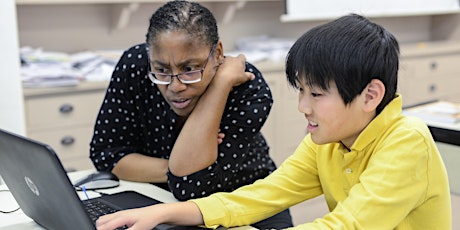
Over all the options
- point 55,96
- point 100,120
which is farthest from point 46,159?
point 55,96

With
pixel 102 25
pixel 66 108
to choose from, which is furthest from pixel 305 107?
pixel 102 25

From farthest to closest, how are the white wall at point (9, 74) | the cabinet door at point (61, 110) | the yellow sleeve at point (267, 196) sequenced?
the cabinet door at point (61, 110) < the white wall at point (9, 74) < the yellow sleeve at point (267, 196)

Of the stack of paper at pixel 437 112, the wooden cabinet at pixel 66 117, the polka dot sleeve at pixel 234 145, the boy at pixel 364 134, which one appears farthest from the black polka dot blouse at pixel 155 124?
the wooden cabinet at pixel 66 117

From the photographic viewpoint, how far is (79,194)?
148 cm

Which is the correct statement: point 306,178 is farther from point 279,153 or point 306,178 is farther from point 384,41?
point 279,153

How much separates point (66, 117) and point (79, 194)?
4.45 ft

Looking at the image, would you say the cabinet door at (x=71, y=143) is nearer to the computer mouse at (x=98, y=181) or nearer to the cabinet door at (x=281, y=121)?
the cabinet door at (x=281, y=121)

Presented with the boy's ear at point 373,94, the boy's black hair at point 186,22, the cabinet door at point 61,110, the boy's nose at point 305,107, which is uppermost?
the boy's black hair at point 186,22

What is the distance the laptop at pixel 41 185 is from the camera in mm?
988

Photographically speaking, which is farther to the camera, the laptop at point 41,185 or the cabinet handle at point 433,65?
the cabinet handle at point 433,65

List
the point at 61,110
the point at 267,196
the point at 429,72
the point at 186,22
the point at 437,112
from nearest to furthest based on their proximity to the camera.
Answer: the point at 267,196
the point at 186,22
the point at 437,112
the point at 61,110
the point at 429,72

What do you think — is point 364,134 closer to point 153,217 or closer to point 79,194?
point 153,217

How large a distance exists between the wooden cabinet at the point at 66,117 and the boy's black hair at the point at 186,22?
1.34 meters

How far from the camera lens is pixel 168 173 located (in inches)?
59.8
